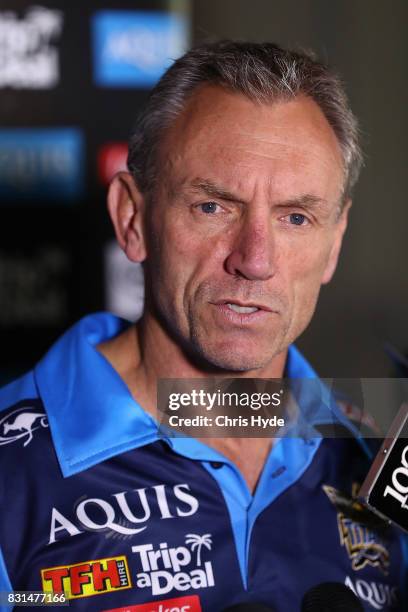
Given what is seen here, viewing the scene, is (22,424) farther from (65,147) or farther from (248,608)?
(65,147)

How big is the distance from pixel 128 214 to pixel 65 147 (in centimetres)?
161

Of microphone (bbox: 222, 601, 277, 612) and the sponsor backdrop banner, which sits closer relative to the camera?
microphone (bbox: 222, 601, 277, 612)

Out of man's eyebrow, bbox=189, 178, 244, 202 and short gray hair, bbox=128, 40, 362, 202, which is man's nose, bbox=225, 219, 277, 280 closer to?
man's eyebrow, bbox=189, 178, 244, 202

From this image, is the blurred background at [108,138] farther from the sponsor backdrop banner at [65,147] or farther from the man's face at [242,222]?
the man's face at [242,222]

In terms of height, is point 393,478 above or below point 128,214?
below

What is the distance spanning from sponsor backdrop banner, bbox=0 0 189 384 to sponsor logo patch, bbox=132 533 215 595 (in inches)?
68.2

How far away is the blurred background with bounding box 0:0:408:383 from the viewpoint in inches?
103

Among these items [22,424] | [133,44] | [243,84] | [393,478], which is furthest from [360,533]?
[133,44]

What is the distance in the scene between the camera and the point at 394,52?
285 centimetres

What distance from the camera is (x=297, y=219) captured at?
1.00m

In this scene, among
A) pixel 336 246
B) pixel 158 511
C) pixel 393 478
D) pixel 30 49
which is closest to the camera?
pixel 393 478

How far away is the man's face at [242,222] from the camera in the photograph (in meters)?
0.96

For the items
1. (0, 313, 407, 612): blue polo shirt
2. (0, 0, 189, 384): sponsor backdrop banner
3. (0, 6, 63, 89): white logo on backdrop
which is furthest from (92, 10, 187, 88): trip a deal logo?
(0, 313, 407, 612): blue polo shirt

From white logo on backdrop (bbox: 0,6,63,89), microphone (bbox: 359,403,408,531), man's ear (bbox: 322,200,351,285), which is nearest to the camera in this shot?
microphone (bbox: 359,403,408,531)
